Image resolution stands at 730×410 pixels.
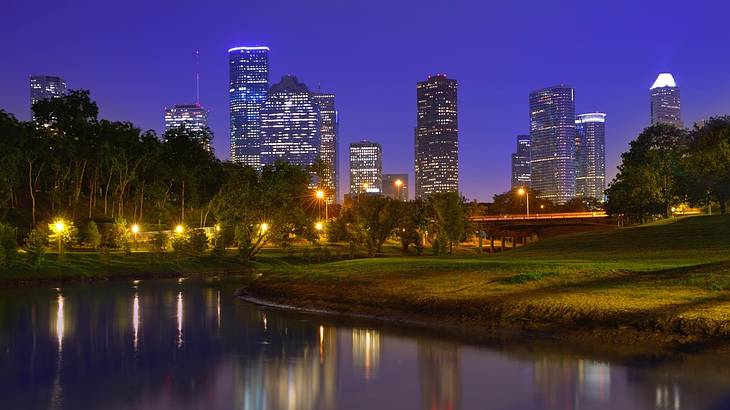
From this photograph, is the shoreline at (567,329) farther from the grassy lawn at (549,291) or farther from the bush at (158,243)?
the bush at (158,243)

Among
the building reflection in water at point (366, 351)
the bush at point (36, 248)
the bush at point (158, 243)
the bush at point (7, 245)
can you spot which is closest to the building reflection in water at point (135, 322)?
the building reflection in water at point (366, 351)

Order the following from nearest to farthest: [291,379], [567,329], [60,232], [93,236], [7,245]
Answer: [291,379] < [567,329] < [7,245] < [60,232] < [93,236]

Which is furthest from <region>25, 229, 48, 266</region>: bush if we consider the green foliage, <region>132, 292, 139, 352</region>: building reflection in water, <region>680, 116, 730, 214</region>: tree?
<region>680, 116, 730, 214</region>: tree

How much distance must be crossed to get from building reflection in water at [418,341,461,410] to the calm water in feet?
0.12

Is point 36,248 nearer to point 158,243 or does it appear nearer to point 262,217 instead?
point 158,243

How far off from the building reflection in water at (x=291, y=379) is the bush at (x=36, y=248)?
42.9 m

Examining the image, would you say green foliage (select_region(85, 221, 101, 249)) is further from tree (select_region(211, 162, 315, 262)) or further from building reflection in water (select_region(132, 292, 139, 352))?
building reflection in water (select_region(132, 292, 139, 352))

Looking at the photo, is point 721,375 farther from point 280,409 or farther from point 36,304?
point 36,304

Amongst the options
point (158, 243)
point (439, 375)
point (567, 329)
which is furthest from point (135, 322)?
point (158, 243)

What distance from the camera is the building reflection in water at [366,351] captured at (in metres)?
21.0

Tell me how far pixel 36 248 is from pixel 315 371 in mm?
49528

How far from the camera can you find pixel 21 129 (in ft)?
373

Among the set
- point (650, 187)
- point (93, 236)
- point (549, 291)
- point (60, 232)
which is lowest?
point (549, 291)

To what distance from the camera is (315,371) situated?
818 inches
